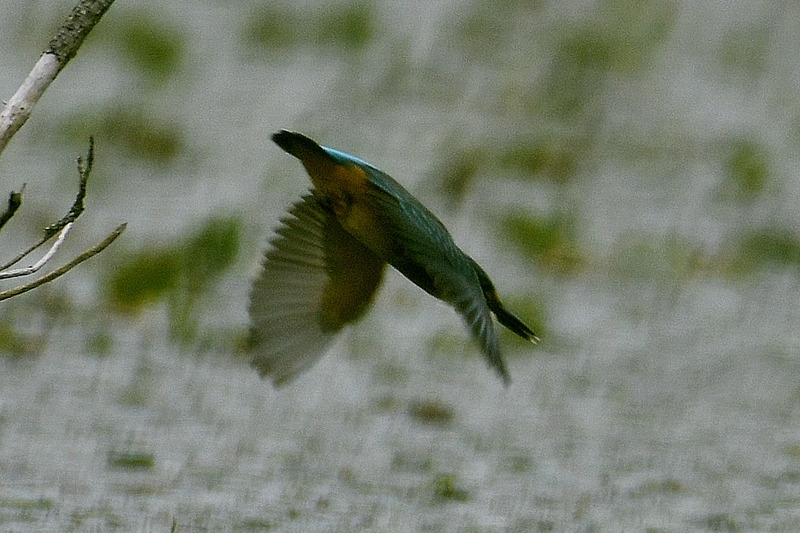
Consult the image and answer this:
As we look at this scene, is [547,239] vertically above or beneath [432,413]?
above

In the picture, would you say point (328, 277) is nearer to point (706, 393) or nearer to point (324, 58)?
point (706, 393)

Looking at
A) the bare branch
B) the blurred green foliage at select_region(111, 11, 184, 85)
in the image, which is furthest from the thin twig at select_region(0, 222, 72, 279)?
the blurred green foliage at select_region(111, 11, 184, 85)

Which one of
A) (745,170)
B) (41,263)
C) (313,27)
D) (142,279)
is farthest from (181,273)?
(41,263)

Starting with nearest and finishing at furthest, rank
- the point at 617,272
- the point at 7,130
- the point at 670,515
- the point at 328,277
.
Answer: the point at 7,130 → the point at 328,277 → the point at 670,515 → the point at 617,272

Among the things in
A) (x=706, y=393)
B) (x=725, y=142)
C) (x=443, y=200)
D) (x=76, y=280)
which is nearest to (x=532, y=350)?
(x=706, y=393)

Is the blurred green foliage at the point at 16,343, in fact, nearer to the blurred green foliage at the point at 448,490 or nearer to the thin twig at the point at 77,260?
the blurred green foliage at the point at 448,490

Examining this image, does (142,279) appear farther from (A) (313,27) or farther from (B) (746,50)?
(B) (746,50)

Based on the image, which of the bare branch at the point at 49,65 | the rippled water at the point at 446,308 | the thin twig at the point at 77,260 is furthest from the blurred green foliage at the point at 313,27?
the thin twig at the point at 77,260
